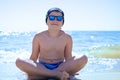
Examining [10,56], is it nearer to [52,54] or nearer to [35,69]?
[52,54]

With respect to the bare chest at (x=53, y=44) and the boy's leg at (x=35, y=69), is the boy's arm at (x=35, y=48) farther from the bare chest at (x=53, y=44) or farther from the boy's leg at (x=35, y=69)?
the boy's leg at (x=35, y=69)

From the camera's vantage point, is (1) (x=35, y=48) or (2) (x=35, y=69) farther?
(1) (x=35, y=48)

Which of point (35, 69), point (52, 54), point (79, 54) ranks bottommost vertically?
point (79, 54)

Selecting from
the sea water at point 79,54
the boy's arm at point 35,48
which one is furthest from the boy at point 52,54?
the sea water at point 79,54

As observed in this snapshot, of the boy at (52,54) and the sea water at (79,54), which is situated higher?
the boy at (52,54)

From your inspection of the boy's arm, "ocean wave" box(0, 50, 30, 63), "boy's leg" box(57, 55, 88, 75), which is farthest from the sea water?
"boy's leg" box(57, 55, 88, 75)

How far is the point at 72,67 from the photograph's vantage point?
402 cm

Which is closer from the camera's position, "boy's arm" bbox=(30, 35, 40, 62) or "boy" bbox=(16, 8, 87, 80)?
"boy" bbox=(16, 8, 87, 80)

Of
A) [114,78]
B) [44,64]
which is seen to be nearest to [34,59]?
[44,64]

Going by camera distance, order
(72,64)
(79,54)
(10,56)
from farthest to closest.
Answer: (79,54)
(10,56)
(72,64)

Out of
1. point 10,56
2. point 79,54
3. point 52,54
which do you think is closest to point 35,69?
point 52,54

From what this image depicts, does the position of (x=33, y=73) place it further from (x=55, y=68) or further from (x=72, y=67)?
(x=72, y=67)

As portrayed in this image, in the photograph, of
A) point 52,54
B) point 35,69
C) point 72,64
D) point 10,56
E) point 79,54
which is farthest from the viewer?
point 79,54

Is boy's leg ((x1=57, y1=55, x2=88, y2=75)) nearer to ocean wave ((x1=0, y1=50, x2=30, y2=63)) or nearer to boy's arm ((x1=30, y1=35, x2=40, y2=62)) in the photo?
boy's arm ((x1=30, y1=35, x2=40, y2=62))
